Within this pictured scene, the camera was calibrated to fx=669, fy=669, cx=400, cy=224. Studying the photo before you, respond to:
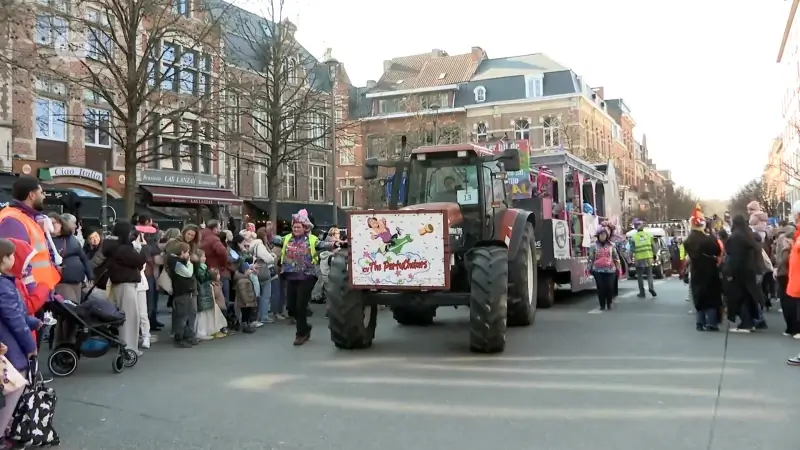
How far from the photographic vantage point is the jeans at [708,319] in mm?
9711

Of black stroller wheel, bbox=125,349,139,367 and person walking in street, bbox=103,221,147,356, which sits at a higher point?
person walking in street, bbox=103,221,147,356

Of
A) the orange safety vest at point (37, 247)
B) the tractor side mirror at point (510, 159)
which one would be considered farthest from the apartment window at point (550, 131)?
the orange safety vest at point (37, 247)

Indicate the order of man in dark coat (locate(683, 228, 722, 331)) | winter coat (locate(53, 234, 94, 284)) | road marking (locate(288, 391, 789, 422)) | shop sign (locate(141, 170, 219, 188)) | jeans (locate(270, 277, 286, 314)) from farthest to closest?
shop sign (locate(141, 170, 219, 188)) < jeans (locate(270, 277, 286, 314)) < man in dark coat (locate(683, 228, 722, 331)) < winter coat (locate(53, 234, 94, 284)) < road marking (locate(288, 391, 789, 422))

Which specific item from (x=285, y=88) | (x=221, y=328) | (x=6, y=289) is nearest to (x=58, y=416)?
(x=6, y=289)

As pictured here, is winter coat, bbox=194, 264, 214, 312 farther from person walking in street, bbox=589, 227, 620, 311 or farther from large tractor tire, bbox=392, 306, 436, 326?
person walking in street, bbox=589, 227, 620, 311

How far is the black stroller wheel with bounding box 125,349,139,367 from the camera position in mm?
7594

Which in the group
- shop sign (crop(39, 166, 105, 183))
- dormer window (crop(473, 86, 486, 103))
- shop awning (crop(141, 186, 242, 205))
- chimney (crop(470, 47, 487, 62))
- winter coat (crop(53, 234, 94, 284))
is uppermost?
chimney (crop(470, 47, 487, 62))

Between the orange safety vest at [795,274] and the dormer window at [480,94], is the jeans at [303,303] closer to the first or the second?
the orange safety vest at [795,274]

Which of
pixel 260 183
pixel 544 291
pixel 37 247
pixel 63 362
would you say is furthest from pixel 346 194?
pixel 37 247

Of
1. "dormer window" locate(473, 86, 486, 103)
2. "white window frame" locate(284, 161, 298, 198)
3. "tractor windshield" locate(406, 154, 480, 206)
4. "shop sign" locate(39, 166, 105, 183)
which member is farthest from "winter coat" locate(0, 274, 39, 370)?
"dormer window" locate(473, 86, 486, 103)

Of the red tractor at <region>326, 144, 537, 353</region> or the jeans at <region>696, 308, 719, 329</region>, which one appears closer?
the red tractor at <region>326, 144, 537, 353</region>

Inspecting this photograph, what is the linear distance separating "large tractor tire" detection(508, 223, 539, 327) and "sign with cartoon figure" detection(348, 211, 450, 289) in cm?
189

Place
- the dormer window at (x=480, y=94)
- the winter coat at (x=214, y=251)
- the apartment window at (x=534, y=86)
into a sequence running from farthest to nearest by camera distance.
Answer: the dormer window at (x=480, y=94) → the apartment window at (x=534, y=86) → the winter coat at (x=214, y=251)

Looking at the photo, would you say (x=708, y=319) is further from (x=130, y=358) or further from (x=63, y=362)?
(x=63, y=362)
